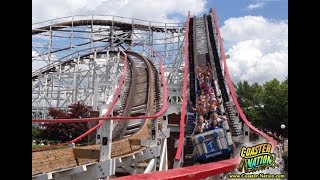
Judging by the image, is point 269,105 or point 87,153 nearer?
point 87,153

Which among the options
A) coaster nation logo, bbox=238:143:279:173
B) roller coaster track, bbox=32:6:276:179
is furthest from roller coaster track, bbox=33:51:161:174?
coaster nation logo, bbox=238:143:279:173

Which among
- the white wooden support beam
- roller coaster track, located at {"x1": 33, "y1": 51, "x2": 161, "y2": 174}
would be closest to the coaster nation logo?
the white wooden support beam

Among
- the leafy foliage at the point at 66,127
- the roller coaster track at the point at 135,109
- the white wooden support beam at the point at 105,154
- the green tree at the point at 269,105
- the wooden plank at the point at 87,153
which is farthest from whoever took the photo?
the leafy foliage at the point at 66,127

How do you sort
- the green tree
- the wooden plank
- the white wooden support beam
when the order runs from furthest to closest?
the green tree, the wooden plank, the white wooden support beam

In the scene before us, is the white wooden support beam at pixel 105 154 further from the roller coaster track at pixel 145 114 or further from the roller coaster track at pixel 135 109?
the roller coaster track at pixel 135 109

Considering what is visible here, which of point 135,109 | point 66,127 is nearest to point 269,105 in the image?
point 66,127

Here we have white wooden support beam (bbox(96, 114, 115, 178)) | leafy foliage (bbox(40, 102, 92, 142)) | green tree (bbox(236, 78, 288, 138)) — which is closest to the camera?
white wooden support beam (bbox(96, 114, 115, 178))

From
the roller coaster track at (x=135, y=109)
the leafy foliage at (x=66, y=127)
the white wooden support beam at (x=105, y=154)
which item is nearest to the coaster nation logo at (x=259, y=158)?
the white wooden support beam at (x=105, y=154)

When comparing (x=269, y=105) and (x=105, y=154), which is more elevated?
(x=269, y=105)

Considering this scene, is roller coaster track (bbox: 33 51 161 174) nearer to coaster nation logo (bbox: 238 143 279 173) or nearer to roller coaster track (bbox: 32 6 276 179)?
roller coaster track (bbox: 32 6 276 179)

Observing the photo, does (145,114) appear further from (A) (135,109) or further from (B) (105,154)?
(B) (105,154)

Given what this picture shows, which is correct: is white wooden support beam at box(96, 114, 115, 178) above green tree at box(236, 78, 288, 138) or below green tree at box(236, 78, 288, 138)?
below

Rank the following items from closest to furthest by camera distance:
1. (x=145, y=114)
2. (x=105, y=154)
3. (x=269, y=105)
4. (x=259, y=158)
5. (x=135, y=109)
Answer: (x=105, y=154)
(x=259, y=158)
(x=269, y=105)
(x=145, y=114)
(x=135, y=109)

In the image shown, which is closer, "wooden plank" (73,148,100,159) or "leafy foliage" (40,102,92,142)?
"wooden plank" (73,148,100,159)
